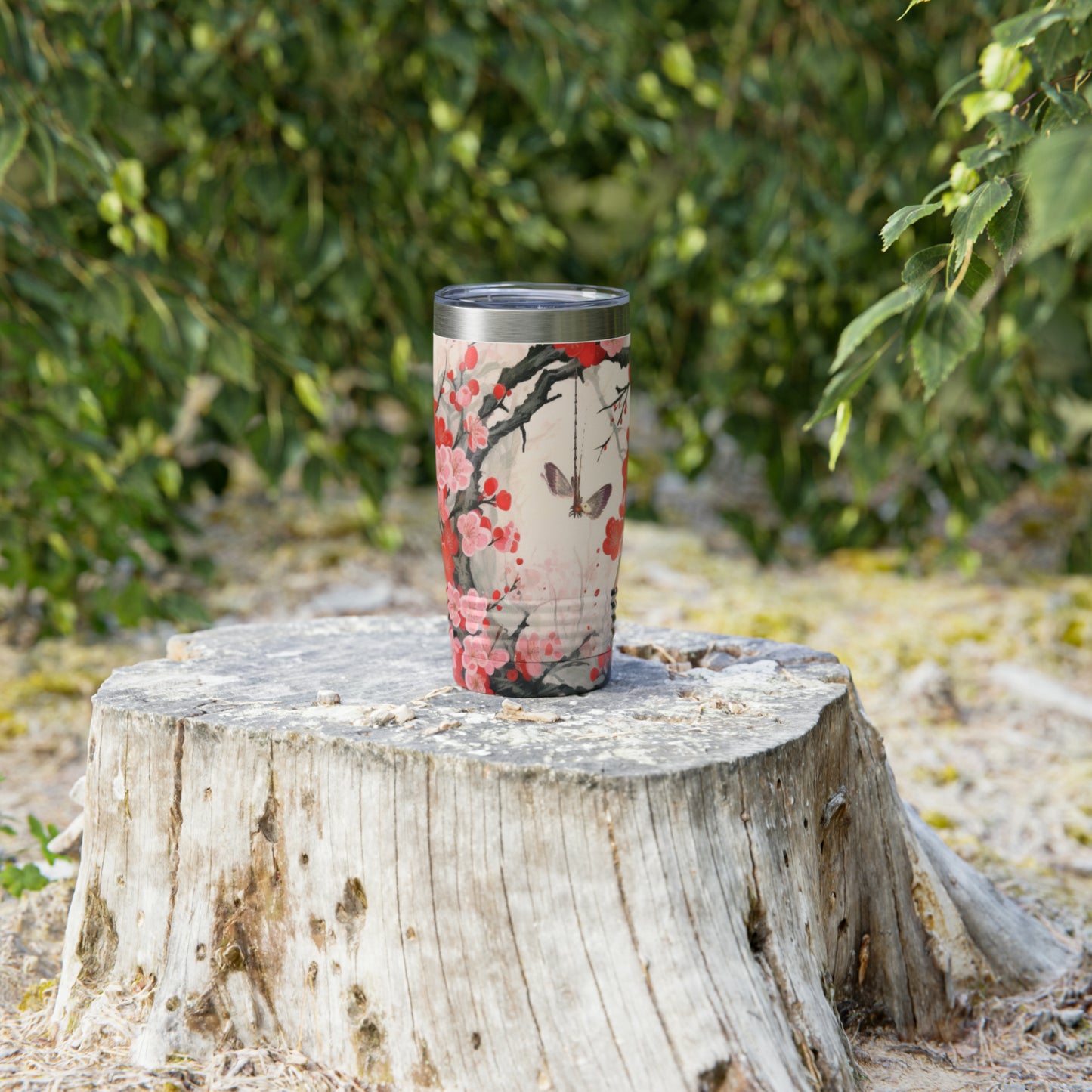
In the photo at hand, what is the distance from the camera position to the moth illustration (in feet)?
4.31

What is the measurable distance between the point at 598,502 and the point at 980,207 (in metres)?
0.49

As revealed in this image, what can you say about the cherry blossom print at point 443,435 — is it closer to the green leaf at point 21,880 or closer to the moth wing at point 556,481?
the moth wing at point 556,481

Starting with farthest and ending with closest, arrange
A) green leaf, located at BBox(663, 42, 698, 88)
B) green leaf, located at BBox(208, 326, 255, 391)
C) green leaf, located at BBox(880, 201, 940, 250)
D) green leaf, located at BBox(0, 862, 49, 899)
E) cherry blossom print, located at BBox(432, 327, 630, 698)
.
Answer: green leaf, located at BBox(663, 42, 698, 88) → green leaf, located at BBox(208, 326, 255, 391) → green leaf, located at BBox(0, 862, 49, 899) → cherry blossom print, located at BBox(432, 327, 630, 698) → green leaf, located at BBox(880, 201, 940, 250)

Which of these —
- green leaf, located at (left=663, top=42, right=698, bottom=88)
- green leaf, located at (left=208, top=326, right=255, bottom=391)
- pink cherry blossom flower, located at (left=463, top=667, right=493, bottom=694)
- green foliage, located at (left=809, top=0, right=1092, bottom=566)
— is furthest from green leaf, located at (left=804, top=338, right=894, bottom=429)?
green leaf, located at (left=663, top=42, right=698, bottom=88)

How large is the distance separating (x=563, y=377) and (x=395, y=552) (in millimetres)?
1973

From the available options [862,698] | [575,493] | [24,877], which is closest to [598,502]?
[575,493]

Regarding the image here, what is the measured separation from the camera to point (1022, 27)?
38.4 inches

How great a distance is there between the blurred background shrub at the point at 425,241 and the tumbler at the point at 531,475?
A: 3.16ft

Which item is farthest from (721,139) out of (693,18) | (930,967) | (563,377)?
(930,967)

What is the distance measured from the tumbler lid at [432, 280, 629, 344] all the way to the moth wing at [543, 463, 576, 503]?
13cm

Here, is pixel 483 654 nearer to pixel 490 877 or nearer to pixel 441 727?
pixel 441 727

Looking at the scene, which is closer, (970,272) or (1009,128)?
(1009,128)

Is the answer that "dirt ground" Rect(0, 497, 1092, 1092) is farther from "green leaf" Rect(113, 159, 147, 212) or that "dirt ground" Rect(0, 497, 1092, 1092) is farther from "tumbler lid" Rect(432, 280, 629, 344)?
"green leaf" Rect(113, 159, 147, 212)

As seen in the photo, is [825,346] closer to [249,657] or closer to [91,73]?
[91,73]
